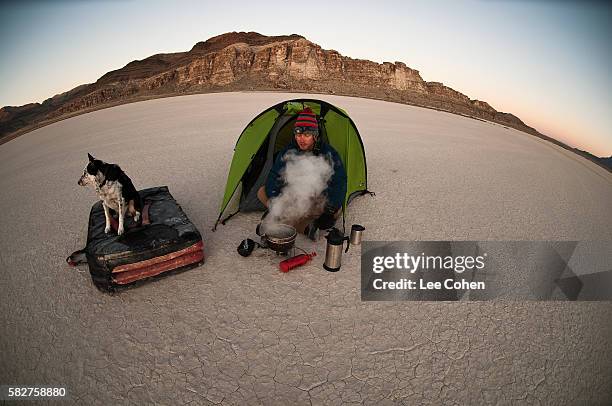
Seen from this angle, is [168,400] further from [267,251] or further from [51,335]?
[267,251]

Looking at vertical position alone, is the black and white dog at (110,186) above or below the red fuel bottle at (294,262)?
above

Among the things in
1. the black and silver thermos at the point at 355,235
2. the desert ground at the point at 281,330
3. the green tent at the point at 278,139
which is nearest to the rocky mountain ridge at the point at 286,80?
the green tent at the point at 278,139

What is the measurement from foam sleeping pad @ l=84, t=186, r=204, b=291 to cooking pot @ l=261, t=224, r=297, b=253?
2.88ft

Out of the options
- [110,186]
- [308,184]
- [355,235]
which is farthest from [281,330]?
[110,186]

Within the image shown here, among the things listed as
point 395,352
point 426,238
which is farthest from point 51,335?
point 426,238

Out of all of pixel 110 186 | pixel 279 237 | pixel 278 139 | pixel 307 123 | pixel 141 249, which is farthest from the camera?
pixel 278 139

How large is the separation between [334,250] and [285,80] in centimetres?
4423

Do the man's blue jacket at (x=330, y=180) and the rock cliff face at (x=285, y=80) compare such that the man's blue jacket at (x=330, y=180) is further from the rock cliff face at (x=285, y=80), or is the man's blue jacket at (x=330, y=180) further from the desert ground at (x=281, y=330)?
the rock cliff face at (x=285, y=80)

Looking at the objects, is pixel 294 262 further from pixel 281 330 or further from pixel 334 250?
pixel 281 330

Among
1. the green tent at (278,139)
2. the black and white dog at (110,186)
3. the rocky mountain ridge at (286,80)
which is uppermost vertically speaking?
the rocky mountain ridge at (286,80)

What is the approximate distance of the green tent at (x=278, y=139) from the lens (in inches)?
204

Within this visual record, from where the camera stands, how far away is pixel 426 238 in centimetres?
493

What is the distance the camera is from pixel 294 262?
3969mm

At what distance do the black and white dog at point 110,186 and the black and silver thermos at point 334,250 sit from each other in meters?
2.56
